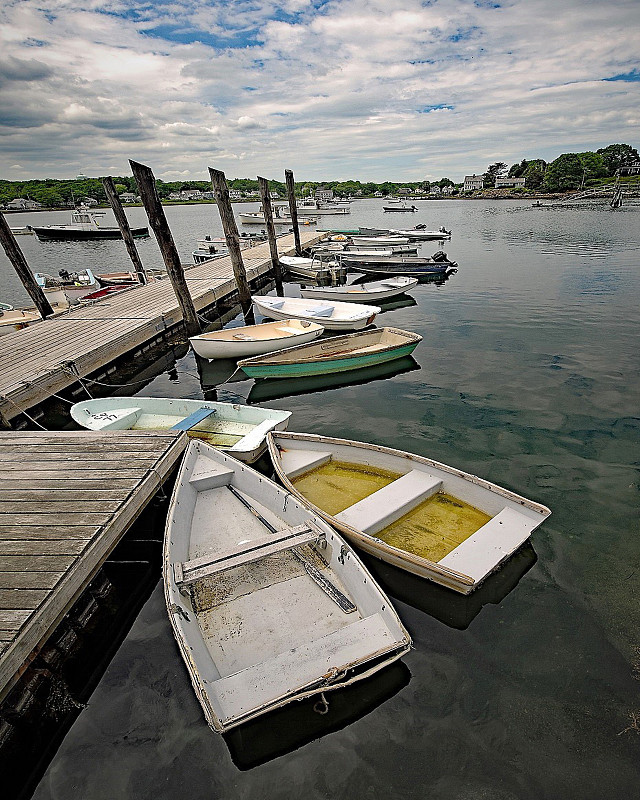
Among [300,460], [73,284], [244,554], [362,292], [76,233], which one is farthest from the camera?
[76,233]

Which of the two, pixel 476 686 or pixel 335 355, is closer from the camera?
pixel 476 686

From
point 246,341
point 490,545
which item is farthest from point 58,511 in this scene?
point 246,341

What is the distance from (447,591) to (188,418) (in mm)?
6318

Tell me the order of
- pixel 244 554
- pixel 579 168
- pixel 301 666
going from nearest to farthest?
1. pixel 301 666
2. pixel 244 554
3. pixel 579 168

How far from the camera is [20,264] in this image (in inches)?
595

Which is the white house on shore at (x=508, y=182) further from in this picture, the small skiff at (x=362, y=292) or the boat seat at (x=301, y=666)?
the boat seat at (x=301, y=666)

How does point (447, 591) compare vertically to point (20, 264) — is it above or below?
below

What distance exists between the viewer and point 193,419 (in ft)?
29.0

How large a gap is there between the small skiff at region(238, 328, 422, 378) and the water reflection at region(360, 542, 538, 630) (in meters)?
7.35

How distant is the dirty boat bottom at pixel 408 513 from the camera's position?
585 cm

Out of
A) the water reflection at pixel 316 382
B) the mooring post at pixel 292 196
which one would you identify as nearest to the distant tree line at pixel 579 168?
the mooring post at pixel 292 196

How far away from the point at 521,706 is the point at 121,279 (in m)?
26.9

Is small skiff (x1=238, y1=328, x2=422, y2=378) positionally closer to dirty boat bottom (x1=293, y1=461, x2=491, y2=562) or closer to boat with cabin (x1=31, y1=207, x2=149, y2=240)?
dirty boat bottom (x1=293, y1=461, x2=491, y2=562)

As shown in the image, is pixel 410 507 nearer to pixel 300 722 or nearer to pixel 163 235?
pixel 300 722
